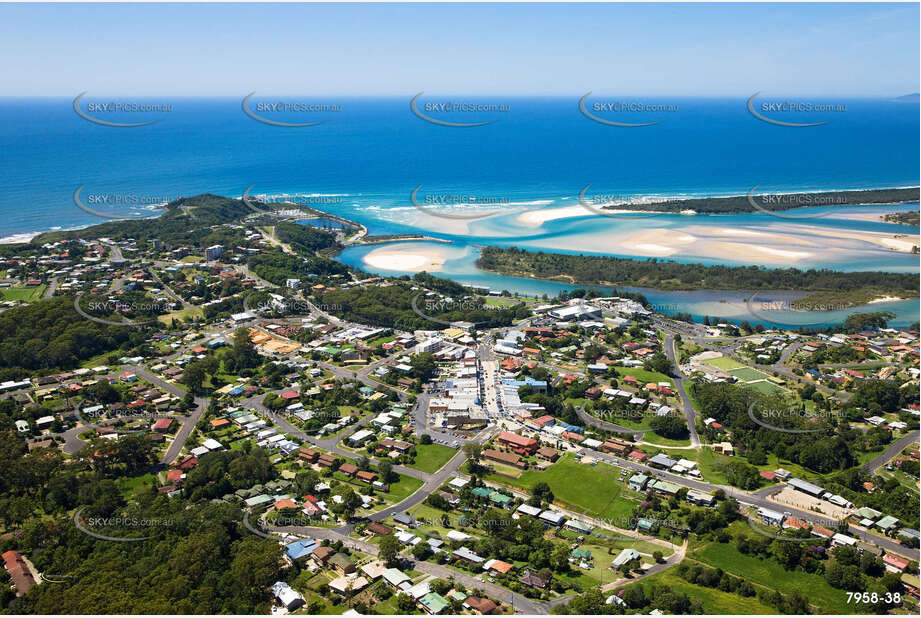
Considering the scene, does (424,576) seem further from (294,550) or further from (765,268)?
(765,268)

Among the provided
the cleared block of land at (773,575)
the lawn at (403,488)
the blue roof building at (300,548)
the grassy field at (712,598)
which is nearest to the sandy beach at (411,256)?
the lawn at (403,488)

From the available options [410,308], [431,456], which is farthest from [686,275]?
[431,456]

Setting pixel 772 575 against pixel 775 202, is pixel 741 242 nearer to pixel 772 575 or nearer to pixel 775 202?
pixel 775 202

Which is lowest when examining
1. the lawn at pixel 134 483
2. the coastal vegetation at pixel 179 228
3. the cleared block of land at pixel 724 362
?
the lawn at pixel 134 483

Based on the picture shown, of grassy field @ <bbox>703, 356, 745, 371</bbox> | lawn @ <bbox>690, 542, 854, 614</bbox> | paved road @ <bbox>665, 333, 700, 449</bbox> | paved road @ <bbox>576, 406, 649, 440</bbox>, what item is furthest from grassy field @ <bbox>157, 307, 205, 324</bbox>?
lawn @ <bbox>690, 542, 854, 614</bbox>

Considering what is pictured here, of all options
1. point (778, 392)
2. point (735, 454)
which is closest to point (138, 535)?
point (735, 454)

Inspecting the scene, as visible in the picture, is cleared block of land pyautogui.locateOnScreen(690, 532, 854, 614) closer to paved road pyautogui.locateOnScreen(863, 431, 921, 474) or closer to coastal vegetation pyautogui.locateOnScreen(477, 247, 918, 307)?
paved road pyautogui.locateOnScreen(863, 431, 921, 474)

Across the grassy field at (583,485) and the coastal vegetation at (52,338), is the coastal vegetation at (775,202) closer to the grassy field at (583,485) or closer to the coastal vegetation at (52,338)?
the grassy field at (583,485)
